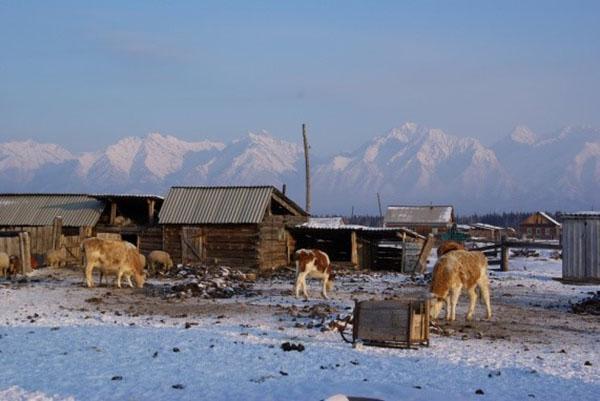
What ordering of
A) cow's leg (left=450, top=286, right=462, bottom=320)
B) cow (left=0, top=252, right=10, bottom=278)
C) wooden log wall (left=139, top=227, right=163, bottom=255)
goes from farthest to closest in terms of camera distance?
wooden log wall (left=139, top=227, right=163, bottom=255), cow (left=0, top=252, right=10, bottom=278), cow's leg (left=450, top=286, right=462, bottom=320)

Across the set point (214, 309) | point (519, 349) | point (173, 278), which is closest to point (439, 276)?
point (519, 349)

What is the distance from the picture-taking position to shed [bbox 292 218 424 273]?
34719mm

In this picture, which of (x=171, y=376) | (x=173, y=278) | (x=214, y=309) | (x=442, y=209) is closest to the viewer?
(x=171, y=376)

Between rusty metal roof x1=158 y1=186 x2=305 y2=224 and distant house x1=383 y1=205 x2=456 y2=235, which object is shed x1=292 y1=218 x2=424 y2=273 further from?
distant house x1=383 y1=205 x2=456 y2=235

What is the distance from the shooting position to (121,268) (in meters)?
24.9

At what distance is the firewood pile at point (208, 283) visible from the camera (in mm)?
22484

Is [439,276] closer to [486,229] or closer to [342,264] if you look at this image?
[342,264]

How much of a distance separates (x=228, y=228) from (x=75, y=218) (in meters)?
9.34

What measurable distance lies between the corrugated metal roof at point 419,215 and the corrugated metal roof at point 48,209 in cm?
5455

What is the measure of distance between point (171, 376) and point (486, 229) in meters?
85.8

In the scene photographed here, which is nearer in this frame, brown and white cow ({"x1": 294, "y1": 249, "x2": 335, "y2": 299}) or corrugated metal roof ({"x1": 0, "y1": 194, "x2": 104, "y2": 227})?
brown and white cow ({"x1": 294, "y1": 249, "x2": 335, "y2": 299})

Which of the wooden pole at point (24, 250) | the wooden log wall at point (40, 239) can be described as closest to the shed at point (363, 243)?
the wooden log wall at point (40, 239)

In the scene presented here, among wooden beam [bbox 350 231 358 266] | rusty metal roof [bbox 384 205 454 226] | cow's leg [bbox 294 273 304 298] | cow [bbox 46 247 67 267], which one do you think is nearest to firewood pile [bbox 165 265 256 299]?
cow's leg [bbox 294 273 304 298]

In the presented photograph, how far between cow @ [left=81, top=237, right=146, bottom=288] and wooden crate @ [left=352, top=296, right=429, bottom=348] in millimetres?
13760
